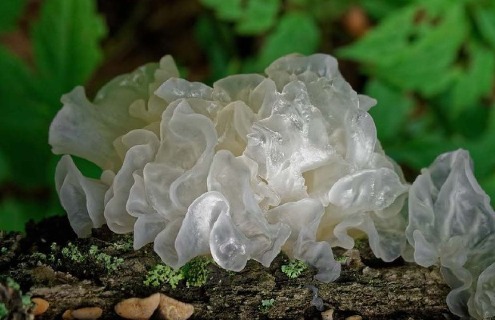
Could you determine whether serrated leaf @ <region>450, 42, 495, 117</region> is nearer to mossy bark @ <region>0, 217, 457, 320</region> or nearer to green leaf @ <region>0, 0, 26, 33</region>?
mossy bark @ <region>0, 217, 457, 320</region>

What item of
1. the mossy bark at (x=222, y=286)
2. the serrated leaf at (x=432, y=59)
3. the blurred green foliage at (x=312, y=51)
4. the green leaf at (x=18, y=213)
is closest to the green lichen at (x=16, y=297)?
the mossy bark at (x=222, y=286)

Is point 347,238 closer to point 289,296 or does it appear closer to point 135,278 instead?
point 289,296

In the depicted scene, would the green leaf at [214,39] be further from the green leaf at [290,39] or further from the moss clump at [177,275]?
the moss clump at [177,275]

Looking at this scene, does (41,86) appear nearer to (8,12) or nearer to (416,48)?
(8,12)

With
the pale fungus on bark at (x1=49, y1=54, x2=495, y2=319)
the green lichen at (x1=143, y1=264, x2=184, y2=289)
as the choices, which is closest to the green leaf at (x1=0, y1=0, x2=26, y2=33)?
the pale fungus on bark at (x1=49, y1=54, x2=495, y2=319)

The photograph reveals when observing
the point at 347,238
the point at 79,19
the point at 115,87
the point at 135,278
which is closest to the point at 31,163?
the point at 79,19

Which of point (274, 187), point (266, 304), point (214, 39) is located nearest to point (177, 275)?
point (266, 304)

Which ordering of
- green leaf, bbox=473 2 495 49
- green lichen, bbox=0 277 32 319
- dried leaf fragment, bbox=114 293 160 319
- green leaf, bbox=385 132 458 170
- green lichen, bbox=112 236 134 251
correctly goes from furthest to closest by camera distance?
green leaf, bbox=473 2 495 49
green leaf, bbox=385 132 458 170
green lichen, bbox=112 236 134 251
dried leaf fragment, bbox=114 293 160 319
green lichen, bbox=0 277 32 319
